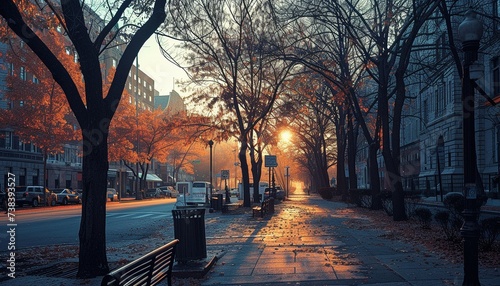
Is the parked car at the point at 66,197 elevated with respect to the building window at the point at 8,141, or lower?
lower

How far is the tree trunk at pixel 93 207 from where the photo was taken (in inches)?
385

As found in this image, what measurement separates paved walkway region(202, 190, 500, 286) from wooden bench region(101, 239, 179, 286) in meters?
2.49

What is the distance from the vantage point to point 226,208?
30.3 m

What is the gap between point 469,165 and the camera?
26.9 ft

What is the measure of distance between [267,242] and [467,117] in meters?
8.00

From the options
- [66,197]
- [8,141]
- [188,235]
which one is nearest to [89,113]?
[188,235]

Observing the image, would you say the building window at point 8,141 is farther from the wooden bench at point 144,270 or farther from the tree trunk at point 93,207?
the wooden bench at point 144,270

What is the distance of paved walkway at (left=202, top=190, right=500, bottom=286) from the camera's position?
29.7ft

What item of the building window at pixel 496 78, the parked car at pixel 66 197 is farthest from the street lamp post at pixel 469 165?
the parked car at pixel 66 197

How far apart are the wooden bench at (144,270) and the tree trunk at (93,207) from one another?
117 inches

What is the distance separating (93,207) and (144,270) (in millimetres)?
4481

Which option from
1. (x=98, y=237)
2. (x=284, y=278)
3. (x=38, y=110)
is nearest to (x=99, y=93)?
(x=98, y=237)

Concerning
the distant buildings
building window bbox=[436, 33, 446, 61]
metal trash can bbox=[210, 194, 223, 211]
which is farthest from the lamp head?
the distant buildings

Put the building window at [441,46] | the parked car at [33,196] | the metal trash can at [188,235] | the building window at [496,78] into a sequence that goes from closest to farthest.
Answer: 1. the metal trash can at [188,235]
2. the building window at [441,46]
3. the building window at [496,78]
4. the parked car at [33,196]
